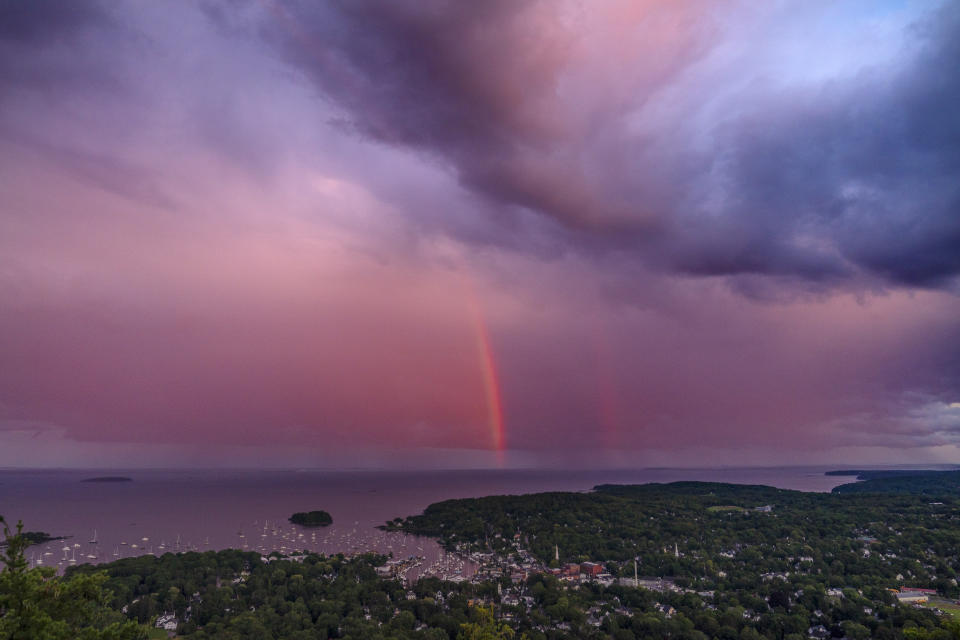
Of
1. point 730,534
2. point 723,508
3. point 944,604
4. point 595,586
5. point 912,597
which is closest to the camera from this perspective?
point 944,604

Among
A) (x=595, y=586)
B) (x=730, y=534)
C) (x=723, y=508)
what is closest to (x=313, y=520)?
(x=595, y=586)

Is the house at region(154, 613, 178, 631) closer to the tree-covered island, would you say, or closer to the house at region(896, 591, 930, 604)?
the tree-covered island

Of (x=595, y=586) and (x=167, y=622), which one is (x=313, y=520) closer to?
(x=167, y=622)

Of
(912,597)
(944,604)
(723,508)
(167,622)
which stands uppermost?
(912,597)

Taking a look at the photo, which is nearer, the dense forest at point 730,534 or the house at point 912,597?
the house at point 912,597

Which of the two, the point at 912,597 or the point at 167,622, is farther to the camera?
the point at 912,597

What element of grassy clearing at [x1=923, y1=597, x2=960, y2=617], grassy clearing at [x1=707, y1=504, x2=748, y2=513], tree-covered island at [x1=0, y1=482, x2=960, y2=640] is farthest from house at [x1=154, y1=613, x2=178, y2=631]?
grassy clearing at [x1=707, y1=504, x2=748, y2=513]

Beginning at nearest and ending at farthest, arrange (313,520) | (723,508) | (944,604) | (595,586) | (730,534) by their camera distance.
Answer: (944,604) → (595,586) → (730,534) → (723,508) → (313,520)

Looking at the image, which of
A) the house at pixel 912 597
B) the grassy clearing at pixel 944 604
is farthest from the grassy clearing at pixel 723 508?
the grassy clearing at pixel 944 604

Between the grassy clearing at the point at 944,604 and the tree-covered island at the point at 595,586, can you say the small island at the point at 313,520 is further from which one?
the grassy clearing at the point at 944,604

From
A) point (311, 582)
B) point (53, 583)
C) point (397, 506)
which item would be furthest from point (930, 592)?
point (397, 506)

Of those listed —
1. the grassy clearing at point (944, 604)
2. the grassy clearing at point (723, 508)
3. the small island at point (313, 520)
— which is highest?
the grassy clearing at point (944, 604)

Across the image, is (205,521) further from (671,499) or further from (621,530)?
(671,499)
